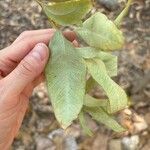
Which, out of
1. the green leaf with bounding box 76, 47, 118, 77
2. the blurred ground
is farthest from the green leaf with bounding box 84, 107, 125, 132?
the blurred ground

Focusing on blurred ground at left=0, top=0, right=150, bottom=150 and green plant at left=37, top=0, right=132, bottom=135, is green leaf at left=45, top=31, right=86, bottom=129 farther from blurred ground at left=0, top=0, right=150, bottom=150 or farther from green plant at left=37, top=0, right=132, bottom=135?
blurred ground at left=0, top=0, right=150, bottom=150

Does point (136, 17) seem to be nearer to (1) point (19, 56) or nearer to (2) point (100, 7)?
(2) point (100, 7)

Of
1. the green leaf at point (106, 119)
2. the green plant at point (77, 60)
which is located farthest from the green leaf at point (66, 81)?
the green leaf at point (106, 119)

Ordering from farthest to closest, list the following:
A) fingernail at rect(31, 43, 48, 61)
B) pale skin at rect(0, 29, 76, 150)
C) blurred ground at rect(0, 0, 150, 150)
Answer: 1. blurred ground at rect(0, 0, 150, 150)
2. pale skin at rect(0, 29, 76, 150)
3. fingernail at rect(31, 43, 48, 61)

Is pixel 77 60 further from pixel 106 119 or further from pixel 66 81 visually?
pixel 106 119

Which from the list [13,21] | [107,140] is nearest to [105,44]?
[107,140]
